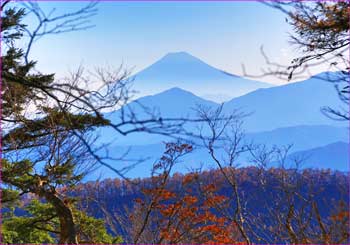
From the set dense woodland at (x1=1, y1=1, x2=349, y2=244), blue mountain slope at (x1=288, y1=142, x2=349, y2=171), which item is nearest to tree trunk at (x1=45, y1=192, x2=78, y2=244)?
dense woodland at (x1=1, y1=1, x2=349, y2=244)

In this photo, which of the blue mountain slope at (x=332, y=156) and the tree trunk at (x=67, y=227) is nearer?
the tree trunk at (x=67, y=227)

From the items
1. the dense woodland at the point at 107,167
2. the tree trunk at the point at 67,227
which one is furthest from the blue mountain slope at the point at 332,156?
the tree trunk at the point at 67,227

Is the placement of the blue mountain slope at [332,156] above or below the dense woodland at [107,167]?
above

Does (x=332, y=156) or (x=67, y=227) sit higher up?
(x=332, y=156)

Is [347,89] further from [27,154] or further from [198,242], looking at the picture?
[198,242]

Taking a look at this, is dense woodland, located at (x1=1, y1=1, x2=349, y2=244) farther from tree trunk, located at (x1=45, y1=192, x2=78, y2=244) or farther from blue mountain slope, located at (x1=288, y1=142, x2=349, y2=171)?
blue mountain slope, located at (x1=288, y1=142, x2=349, y2=171)

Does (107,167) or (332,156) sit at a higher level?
(332,156)

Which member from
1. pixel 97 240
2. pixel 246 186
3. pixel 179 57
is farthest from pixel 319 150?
pixel 97 240

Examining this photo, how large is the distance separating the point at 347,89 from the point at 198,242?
21.7ft

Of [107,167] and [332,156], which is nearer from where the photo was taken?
[107,167]

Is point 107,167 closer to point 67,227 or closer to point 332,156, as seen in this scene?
point 67,227

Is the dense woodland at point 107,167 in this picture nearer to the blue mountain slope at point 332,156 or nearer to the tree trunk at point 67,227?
the tree trunk at point 67,227

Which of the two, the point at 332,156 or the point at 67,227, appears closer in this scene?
the point at 67,227

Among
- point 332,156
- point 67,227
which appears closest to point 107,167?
point 67,227
